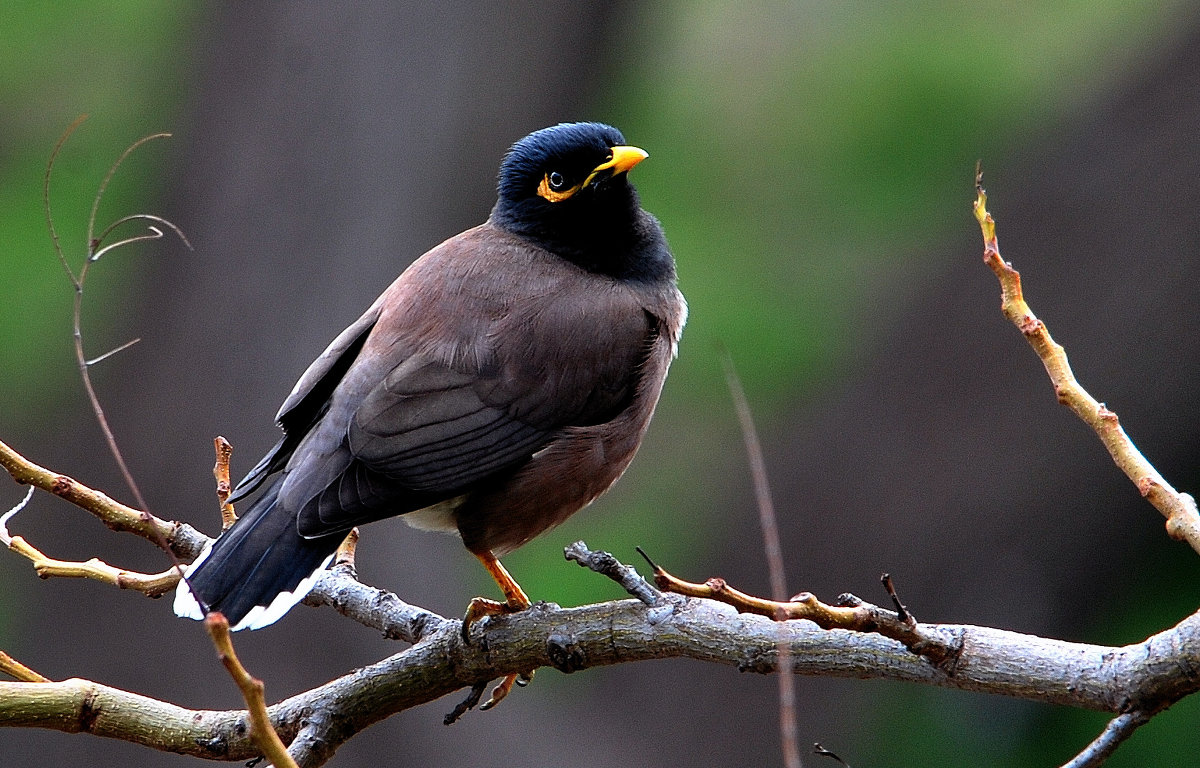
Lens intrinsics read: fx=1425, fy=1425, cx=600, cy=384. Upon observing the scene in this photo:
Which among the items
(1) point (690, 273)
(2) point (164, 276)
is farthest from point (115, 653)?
(1) point (690, 273)

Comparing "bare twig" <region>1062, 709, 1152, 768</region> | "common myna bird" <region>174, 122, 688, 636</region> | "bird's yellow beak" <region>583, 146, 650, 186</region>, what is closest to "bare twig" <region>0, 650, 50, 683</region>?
"common myna bird" <region>174, 122, 688, 636</region>

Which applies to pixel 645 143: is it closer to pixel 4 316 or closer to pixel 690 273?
pixel 690 273

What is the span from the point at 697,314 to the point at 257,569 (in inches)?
179

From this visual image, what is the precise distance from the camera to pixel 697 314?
7461mm

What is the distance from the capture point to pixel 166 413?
6961 millimetres

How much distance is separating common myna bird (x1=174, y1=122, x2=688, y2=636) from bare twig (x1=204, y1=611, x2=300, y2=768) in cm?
122

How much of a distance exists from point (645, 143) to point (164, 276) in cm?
281

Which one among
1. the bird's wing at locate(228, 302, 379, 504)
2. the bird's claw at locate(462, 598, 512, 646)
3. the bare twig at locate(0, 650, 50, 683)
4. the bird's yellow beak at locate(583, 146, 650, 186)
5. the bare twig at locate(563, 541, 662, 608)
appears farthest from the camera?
the bird's yellow beak at locate(583, 146, 650, 186)

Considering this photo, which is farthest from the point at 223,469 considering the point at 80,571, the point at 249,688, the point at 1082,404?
the point at 1082,404

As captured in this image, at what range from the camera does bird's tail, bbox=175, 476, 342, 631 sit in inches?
122

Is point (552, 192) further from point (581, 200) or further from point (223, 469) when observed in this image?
point (223, 469)

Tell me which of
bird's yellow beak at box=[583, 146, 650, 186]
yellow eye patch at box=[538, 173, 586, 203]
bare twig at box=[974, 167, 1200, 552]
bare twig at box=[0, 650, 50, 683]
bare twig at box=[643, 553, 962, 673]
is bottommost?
bare twig at box=[0, 650, 50, 683]

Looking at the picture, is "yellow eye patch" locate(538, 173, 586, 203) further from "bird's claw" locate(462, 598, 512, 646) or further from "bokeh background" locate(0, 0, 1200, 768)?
"bokeh background" locate(0, 0, 1200, 768)

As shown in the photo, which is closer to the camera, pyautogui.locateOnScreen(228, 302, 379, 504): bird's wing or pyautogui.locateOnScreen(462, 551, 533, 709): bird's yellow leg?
pyautogui.locateOnScreen(462, 551, 533, 709): bird's yellow leg
